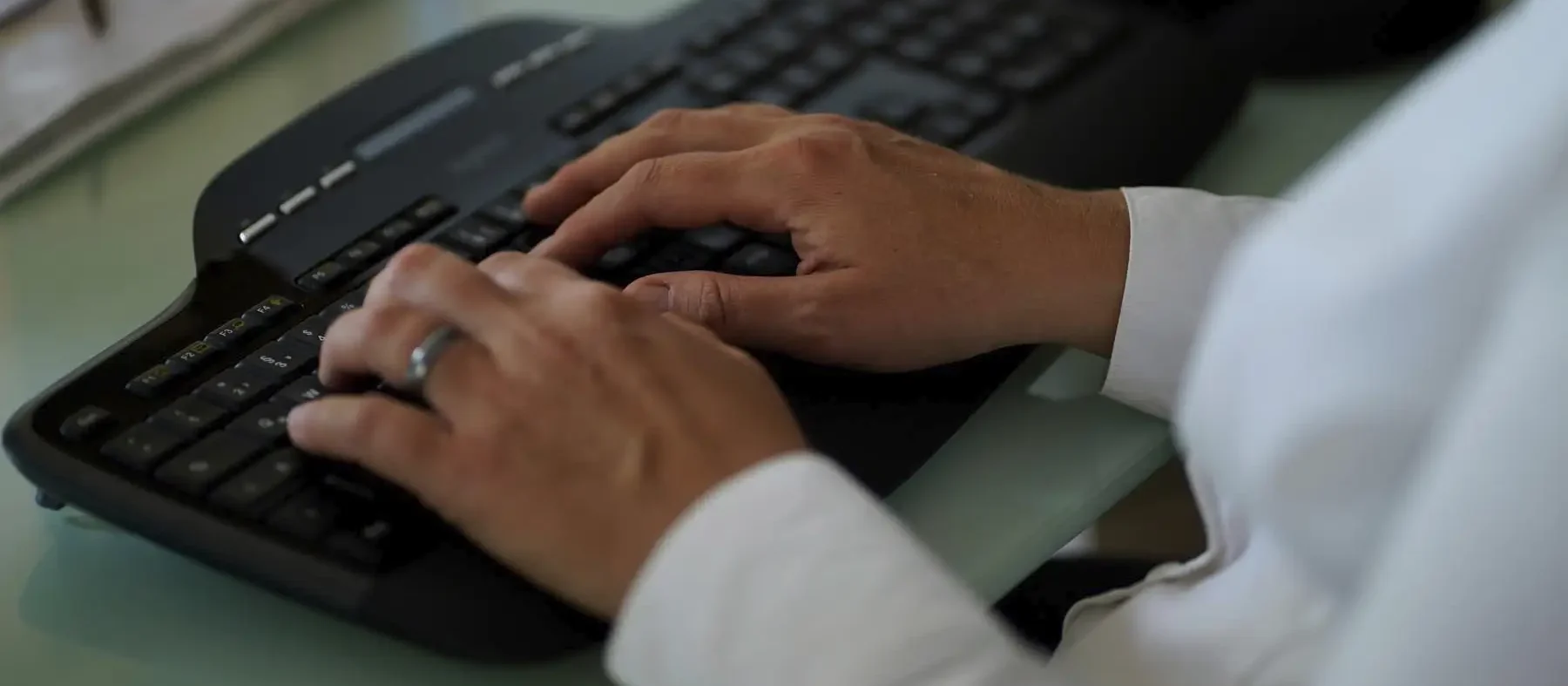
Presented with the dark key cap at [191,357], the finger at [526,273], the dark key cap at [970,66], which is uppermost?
the finger at [526,273]

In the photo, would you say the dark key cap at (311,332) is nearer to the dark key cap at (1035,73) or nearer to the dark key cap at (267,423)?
the dark key cap at (267,423)

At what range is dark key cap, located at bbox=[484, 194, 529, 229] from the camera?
545 mm

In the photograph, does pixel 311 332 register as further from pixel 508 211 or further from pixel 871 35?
pixel 871 35

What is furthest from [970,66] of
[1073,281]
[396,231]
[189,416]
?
[189,416]

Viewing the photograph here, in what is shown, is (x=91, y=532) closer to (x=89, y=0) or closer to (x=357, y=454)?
(x=357, y=454)

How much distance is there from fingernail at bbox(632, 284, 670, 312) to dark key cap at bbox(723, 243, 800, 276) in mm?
39

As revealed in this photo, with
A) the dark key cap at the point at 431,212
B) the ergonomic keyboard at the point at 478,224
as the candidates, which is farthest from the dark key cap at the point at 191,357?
the dark key cap at the point at 431,212

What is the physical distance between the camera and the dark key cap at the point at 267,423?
435 mm

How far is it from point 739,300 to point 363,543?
154 millimetres

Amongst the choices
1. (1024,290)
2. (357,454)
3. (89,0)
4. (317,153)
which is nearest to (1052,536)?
(1024,290)

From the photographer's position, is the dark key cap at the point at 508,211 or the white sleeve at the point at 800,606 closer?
the white sleeve at the point at 800,606

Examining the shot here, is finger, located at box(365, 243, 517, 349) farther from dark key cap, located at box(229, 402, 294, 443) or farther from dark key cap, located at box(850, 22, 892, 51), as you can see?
dark key cap, located at box(850, 22, 892, 51)

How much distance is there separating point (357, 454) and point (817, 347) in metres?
0.16

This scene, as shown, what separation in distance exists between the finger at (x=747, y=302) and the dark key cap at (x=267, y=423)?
120mm
